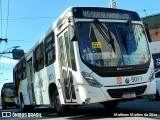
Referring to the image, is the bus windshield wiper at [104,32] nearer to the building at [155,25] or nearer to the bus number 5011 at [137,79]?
the bus number 5011 at [137,79]

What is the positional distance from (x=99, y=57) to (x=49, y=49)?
3125 mm

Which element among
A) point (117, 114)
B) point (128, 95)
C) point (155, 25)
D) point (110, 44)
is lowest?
point (117, 114)

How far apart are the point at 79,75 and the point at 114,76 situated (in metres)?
1.05

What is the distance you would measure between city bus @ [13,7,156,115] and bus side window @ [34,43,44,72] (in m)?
1.93

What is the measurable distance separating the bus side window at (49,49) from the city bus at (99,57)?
15cm

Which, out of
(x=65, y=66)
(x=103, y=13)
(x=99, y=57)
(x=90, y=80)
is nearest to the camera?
(x=90, y=80)

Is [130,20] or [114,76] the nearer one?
[114,76]

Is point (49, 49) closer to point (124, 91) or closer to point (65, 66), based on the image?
point (65, 66)

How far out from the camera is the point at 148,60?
11.2 metres

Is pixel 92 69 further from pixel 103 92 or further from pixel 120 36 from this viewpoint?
pixel 120 36

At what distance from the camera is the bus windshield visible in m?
10.5

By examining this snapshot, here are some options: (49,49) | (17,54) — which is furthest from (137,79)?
(17,54)

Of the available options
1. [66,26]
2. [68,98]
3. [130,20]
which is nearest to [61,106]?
[68,98]

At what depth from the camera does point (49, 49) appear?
13.0 meters
